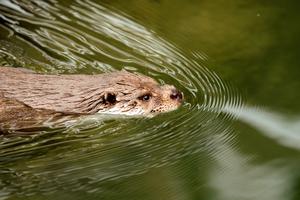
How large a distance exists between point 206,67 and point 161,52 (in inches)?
17.8

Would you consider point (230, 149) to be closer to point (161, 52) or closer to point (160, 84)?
point (160, 84)

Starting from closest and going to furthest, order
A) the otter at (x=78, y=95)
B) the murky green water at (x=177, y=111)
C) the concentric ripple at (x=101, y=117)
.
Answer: the murky green water at (x=177, y=111), the concentric ripple at (x=101, y=117), the otter at (x=78, y=95)

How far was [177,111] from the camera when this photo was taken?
442 cm

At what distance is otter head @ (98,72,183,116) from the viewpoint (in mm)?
4453

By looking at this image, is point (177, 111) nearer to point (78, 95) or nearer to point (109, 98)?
point (109, 98)

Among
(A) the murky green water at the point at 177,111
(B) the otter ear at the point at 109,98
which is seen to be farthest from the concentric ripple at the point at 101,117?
(B) the otter ear at the point at 109,98

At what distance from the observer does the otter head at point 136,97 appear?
4.45 m

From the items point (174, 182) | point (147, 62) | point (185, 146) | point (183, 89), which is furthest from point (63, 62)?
point (174, 182)

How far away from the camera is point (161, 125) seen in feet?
14.1

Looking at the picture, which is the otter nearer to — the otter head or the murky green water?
the otter head

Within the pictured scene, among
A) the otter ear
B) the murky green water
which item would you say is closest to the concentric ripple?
the murky green water

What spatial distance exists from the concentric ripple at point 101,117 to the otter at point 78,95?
0.33 feet

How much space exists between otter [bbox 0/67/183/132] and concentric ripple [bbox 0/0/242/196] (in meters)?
0.10

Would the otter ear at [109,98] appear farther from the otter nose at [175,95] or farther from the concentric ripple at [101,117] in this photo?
the otter nose at [175,95]
